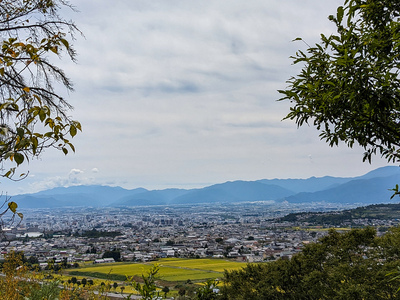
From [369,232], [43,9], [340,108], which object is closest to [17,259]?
[43,9]

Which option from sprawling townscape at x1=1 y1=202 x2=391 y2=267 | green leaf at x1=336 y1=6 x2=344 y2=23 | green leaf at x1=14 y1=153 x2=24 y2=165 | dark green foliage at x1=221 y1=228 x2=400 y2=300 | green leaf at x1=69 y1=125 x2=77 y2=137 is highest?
green leaf at x1=336 y1=6 x2=344 y2=23

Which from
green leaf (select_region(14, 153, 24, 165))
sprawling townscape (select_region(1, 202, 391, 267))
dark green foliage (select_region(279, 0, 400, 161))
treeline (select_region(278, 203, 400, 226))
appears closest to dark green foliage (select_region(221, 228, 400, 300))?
sprawling townscape (select_region(1, 202, 391, 267))

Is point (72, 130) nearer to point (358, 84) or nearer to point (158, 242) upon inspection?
point (358, 84)

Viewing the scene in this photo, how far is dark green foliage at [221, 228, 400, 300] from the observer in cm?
742

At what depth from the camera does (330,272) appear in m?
8.45

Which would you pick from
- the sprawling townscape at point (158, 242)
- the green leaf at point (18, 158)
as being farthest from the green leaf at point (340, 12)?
the sprawling townscape at point (158, 242)

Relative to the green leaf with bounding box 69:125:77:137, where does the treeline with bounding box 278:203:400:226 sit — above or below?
below

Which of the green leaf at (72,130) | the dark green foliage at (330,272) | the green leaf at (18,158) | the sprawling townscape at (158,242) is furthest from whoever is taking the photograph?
the sprawling townscape at (158,242)

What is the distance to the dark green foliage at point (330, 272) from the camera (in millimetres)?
7422

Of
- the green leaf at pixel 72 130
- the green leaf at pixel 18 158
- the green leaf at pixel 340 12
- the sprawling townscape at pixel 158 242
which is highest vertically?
the green leaf at pixel 340 12

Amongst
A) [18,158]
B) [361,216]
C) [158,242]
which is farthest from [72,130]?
[361,216]

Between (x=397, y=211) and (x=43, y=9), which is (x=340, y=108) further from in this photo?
(x=397, y=211)

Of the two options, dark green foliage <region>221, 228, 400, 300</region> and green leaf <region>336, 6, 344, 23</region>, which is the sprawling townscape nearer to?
dark green foliage <region>221, 228, 400, 300</region>

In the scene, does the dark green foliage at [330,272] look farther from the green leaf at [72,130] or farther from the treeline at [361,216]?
the treeline at [361,216]
